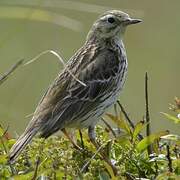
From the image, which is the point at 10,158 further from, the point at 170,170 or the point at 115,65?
the point at 115,65

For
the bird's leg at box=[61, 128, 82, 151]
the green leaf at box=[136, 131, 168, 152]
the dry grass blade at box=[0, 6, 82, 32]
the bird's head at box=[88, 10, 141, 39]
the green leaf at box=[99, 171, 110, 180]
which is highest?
the dry grass blade at box=[0, 6, 82, 32]

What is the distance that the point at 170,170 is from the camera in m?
5.61

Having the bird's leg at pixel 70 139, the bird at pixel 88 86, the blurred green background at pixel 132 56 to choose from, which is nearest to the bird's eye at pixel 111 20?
the bird at pixel 88 86

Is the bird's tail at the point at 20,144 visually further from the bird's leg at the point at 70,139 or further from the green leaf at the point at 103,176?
the green leaf at the point at 103,176

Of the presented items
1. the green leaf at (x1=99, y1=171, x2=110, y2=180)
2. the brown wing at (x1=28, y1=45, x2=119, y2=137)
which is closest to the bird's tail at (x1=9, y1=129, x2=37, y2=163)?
the brown wing at (x1=28, y1=45, x2=119, y2=137)

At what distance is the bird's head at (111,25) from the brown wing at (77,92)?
0.24 meters

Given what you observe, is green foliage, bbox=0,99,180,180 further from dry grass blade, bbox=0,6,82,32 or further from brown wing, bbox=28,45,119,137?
brown wing, bbox=28,45,119,137

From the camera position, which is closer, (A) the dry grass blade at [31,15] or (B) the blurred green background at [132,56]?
(A) the dry grass blade at [31,15]

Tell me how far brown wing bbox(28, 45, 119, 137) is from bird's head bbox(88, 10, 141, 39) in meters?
0.24

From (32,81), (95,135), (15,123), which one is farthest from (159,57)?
(95,135)

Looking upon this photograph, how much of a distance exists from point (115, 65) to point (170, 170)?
2.82 m

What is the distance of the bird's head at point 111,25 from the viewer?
864cm

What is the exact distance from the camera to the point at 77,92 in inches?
311

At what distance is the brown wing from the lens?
744 cm
